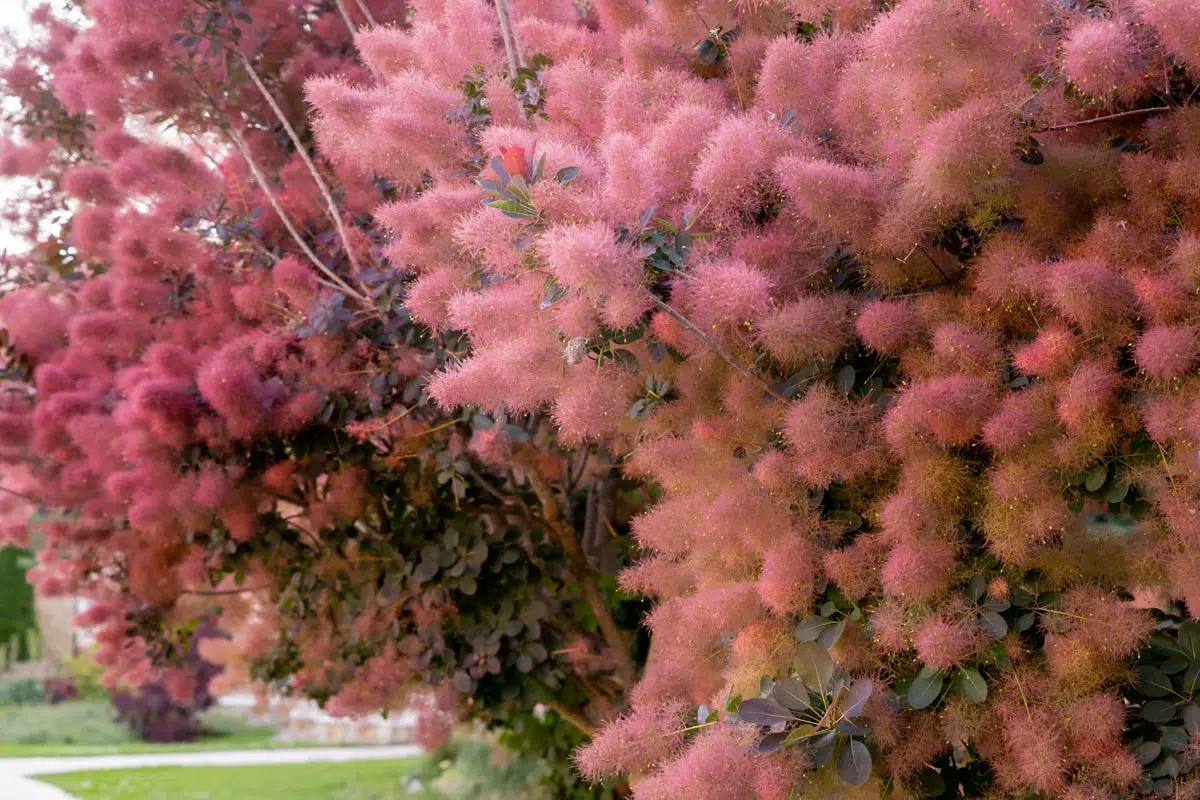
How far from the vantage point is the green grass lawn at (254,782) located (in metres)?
5.05

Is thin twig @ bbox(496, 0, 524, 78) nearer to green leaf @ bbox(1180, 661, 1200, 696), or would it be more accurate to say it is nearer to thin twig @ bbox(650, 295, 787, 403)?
thin twig @ bbox(650, 295, 787, 403)

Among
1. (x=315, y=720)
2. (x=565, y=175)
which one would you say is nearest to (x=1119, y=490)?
(x=565, y=175)

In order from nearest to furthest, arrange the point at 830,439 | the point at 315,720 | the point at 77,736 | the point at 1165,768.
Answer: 1. the point at 1165,768
2. the point at 830,439
3. the point at 315,720
4. the point at 77,736

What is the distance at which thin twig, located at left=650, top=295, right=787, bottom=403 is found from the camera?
48.6 inches

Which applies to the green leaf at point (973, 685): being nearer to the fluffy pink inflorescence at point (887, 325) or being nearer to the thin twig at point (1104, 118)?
the fluffy pink inflorescence at point (887, 325)

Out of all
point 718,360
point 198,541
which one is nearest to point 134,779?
point 198,541

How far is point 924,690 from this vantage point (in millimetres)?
1247

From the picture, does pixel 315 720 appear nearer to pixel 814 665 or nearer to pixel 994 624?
pixel 814 665

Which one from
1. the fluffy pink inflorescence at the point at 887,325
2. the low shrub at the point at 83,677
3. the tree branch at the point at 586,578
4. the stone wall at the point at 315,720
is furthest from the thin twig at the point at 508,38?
the low shrub at the point at 83,677

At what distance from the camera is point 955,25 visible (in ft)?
3.81

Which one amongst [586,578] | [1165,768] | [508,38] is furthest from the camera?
[586,578]

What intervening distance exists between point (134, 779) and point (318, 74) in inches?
164

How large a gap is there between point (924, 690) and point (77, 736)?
7151mm

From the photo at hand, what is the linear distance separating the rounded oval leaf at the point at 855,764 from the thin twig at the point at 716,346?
401 millimetres
